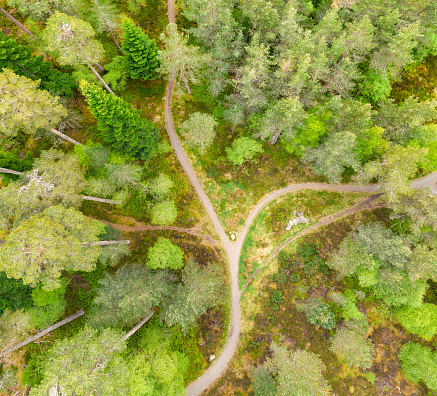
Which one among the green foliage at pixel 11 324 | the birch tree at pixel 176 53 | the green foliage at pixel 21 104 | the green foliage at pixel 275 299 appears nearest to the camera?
the green foliage at pixel 21 104

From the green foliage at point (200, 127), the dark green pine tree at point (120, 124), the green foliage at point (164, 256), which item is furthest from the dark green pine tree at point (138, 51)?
the green foliage at point (164, 256)

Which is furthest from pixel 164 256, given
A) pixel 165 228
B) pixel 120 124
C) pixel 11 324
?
pixel 11 324

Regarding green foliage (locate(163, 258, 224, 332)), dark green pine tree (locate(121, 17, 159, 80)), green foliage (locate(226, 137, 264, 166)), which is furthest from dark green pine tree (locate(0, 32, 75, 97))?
green foliage (locate(163, 258, 224, 332))

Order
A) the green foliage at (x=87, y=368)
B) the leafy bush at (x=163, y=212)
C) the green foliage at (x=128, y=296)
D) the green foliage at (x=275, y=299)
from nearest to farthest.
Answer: the green foliage at (x=87, y=368) < the green foliage at (x=128, y=296) < the leafy bush at (x=163, y=212) < the green foliage at (x=275, y=299)

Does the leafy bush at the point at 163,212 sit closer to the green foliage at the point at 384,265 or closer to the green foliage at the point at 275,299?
the green foliage at the point at 275,299

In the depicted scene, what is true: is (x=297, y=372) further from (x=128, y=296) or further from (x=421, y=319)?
(x=128, y=296)

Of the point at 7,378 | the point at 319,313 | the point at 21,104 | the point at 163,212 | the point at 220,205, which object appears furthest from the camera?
the point at 220,205
